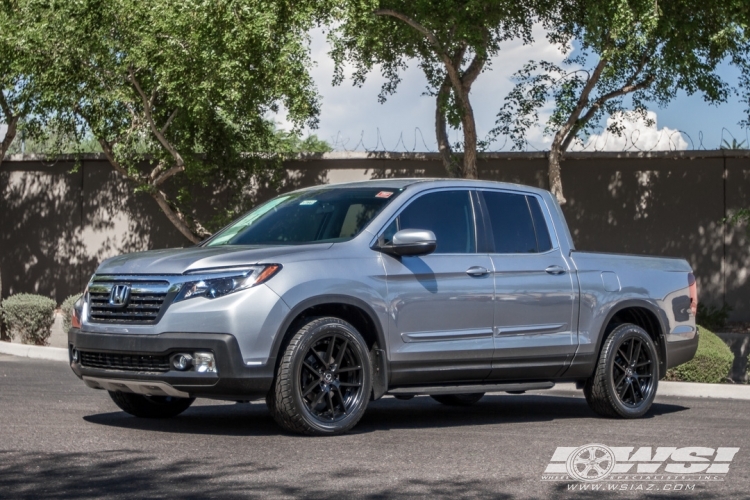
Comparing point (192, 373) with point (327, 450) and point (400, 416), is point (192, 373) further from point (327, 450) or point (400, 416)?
point (400, 416)

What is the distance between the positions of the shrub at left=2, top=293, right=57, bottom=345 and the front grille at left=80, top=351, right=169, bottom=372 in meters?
11.0

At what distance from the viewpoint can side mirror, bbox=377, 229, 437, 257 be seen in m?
8.59

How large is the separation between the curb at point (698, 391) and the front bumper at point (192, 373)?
613 centimetres

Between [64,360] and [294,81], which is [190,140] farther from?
[64,360]

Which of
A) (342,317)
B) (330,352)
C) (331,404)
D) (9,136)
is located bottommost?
(331,404)

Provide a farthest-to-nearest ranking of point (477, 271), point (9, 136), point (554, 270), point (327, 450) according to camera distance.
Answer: point (9, 136)
point (554, 270)
point (477, 271)
point (327, 450)

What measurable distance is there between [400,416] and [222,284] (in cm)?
281

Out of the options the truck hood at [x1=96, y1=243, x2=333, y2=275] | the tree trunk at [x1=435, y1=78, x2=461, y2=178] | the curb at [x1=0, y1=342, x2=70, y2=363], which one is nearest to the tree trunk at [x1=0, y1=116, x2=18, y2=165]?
the curb at [x1=0, y1=342, x2=70, y2=363]

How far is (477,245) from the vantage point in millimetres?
9438

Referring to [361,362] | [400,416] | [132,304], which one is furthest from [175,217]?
[361,362]

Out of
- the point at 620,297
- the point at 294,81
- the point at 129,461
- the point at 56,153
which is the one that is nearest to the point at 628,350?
the point at 620,297

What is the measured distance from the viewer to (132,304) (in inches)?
325

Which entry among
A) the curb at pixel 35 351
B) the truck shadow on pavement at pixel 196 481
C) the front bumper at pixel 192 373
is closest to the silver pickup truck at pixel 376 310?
the front bumper at pixel 192 373

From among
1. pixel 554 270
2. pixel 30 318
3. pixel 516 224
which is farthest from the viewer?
pixel 30 318
